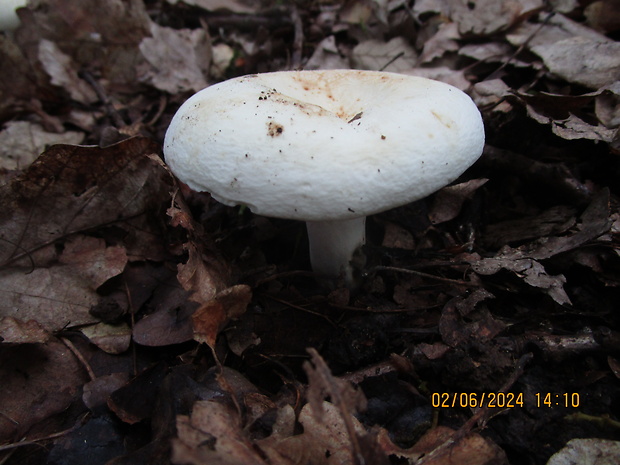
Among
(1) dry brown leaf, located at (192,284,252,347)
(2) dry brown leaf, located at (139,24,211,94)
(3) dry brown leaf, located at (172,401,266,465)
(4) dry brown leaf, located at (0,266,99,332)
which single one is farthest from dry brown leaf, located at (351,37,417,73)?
(3) dry brown leaf, located at (172,401,266,465)

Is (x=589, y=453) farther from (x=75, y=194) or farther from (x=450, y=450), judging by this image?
(x=75, y=194)

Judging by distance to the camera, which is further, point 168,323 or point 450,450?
point 168,323

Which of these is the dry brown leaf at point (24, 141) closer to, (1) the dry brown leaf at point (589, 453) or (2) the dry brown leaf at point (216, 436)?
(2) the dry brown leaf at point (216, 436)

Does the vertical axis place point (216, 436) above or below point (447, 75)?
below

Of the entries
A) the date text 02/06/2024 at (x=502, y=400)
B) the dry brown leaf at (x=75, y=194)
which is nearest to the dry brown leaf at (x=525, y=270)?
the date text 02/06/2024 at (x=502, y=400)

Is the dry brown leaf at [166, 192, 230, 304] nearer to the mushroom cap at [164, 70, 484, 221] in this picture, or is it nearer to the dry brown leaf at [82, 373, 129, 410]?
the mushroom cap at [164, 70, 484, 221]

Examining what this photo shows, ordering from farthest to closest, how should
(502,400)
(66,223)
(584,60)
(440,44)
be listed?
1. (440,44)
2. (584,60)
3. (66,223)
4. (502,400)

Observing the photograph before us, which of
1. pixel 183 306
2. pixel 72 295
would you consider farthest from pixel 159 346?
pixel 72 295

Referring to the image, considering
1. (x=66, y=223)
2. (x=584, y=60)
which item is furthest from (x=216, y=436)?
(x=584, y=60)
